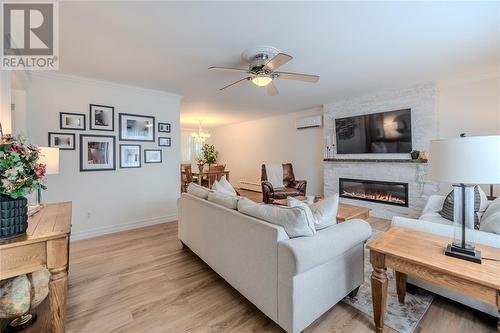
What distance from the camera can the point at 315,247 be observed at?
1.47 meters

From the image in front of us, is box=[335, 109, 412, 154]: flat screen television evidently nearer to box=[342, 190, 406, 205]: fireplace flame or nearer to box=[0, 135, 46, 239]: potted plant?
box=[342, 190, 406, 205]: fireplace flame

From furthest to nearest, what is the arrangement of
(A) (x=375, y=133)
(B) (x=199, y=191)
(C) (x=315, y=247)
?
1. (A) (x=375, y=133)
2. (B) (x=199, y=191)
3. (C) (x=315, y=247)

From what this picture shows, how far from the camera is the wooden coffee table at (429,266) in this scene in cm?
115

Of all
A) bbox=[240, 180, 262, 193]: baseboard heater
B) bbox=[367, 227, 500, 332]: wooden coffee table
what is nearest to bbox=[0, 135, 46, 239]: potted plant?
bbox=[367, 227, 500, 332]: wooden coffee table

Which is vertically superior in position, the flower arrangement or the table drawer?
the flower arrangement

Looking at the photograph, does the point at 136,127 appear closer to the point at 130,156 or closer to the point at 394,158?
the point at 130,156

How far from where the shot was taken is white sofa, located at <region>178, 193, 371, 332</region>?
142cm

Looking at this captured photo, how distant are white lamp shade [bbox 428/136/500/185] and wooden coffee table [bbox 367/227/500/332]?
0.48m

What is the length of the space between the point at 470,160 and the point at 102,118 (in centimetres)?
446

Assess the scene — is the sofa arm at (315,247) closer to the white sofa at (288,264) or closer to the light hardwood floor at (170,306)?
the white sofa at (288,264)

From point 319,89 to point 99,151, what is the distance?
4002mm

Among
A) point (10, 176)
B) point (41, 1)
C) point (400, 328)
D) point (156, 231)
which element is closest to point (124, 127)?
point (156, 231)

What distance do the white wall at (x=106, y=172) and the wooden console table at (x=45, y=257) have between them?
2183 mm

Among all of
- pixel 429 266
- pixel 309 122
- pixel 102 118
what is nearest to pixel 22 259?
pixel 429 266
